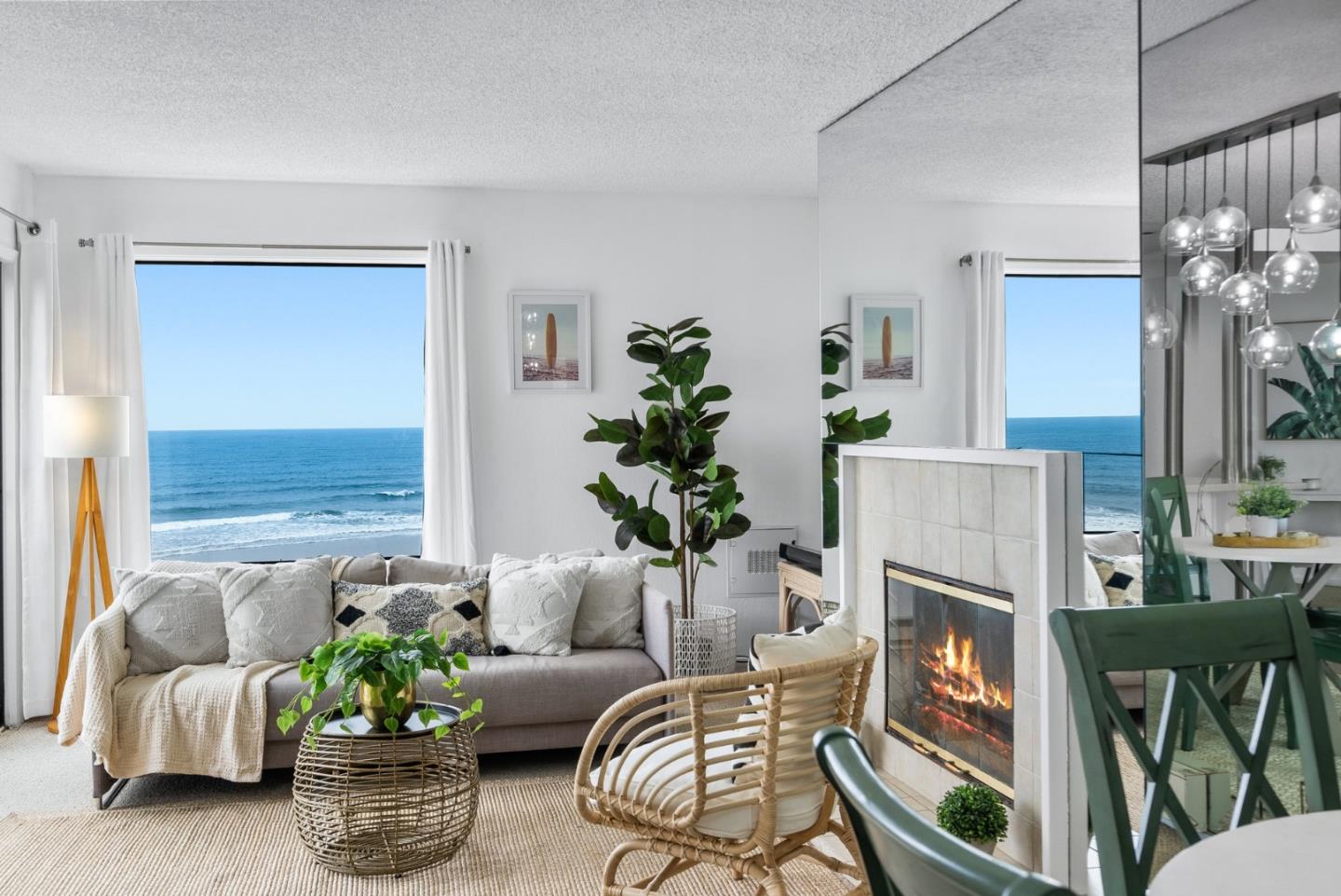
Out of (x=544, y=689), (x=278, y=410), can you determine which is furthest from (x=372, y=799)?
(x=278, y=410)

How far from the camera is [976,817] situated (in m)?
2.94

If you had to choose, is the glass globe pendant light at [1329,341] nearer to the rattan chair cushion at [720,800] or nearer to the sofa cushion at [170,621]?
the rattan chair cushion at [720,800]

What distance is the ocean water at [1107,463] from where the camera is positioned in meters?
2.66

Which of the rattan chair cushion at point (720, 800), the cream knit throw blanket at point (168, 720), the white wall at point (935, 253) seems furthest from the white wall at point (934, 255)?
the cream knit throw blanket at point (168, 720)

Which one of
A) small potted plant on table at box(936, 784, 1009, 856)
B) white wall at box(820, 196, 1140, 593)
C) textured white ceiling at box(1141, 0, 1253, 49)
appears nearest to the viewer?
textured white ceiling at box(1141, 0, 1253, 49)

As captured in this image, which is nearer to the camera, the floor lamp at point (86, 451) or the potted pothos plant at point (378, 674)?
the potted pothos plant at point (378, 674)

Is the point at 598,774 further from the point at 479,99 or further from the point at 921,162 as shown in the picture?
the point at 479,99

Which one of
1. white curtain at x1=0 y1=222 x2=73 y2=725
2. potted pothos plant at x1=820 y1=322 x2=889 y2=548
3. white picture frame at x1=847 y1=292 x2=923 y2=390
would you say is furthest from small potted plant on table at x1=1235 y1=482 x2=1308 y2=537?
white curtain at x1=0 y1=222 x2=73 y2=725

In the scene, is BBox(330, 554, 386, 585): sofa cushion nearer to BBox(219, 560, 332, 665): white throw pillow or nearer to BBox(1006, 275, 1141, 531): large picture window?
BBox(219, 560, 332, 665): white throw pillow

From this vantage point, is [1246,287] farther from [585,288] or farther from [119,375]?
[119,375]

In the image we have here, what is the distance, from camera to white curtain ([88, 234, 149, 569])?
5293 mm

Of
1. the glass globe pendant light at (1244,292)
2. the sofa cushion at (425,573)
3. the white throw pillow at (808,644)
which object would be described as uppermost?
the glass globe pendant light at (1244,292)

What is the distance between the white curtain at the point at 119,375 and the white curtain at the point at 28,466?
0.20 m

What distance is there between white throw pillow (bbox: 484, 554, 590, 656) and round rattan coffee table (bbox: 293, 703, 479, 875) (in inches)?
41.1
